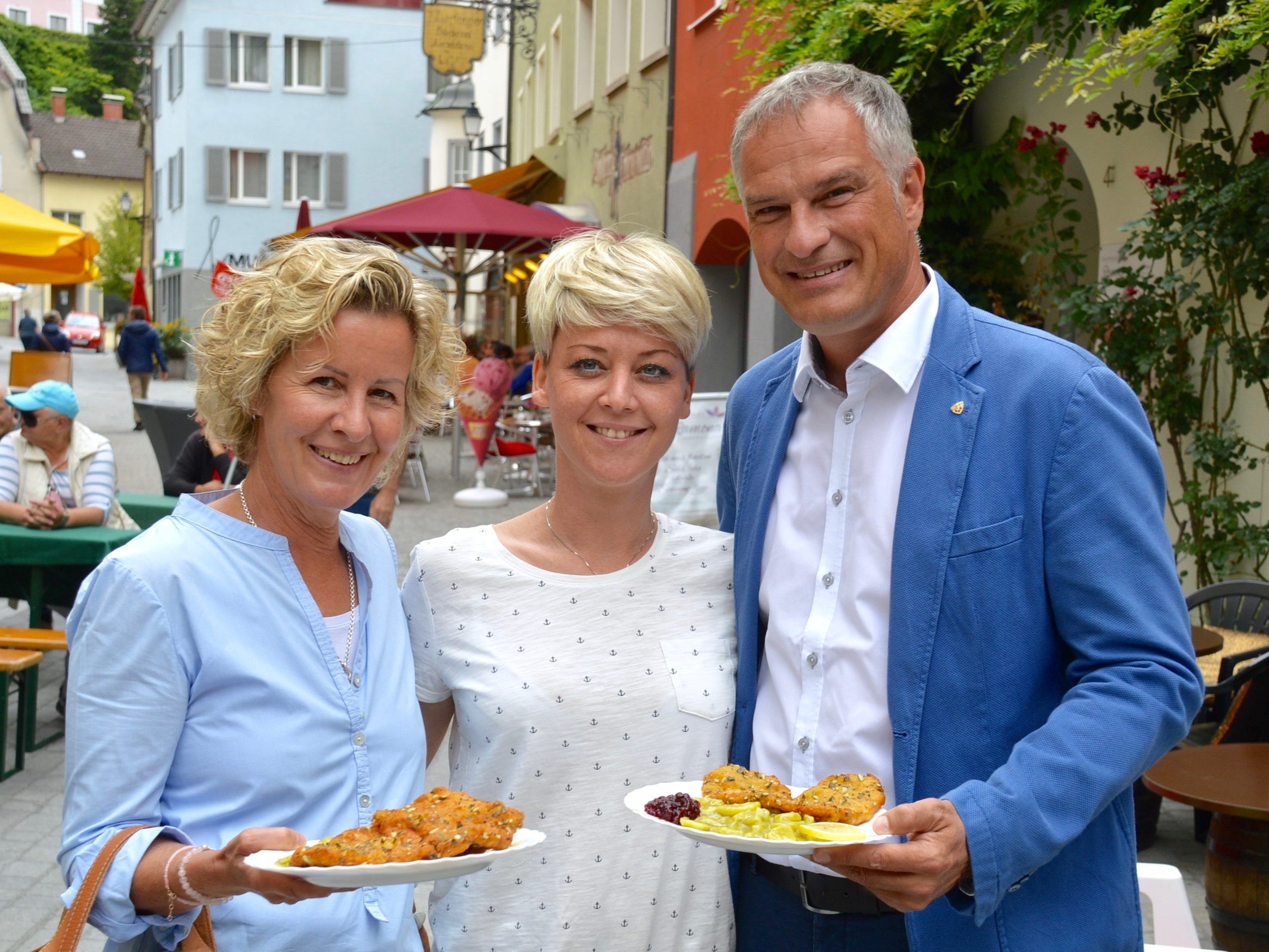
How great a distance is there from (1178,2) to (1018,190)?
3111 millimetres

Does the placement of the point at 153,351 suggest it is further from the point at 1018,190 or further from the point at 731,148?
the point at 731,148

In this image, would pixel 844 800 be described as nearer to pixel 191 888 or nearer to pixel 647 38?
pixel 191 888

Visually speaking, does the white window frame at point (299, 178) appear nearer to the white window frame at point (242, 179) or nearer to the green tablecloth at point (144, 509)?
the white window frame at point (242, 179)

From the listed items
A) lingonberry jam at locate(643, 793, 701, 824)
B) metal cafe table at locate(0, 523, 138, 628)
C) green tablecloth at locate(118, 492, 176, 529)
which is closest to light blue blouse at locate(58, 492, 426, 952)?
lingonberry jam at locate(643, 793, 701, 824)

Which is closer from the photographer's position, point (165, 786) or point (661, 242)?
point (165, 786)

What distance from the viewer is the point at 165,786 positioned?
6.18 feet

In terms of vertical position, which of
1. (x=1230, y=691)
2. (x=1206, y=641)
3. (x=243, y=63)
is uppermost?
(x=243, y=63)

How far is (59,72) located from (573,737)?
91430mm

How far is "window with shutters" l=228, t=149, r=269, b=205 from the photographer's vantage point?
38250 millimetres

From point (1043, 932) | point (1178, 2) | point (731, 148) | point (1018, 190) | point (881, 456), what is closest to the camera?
point (1043, 932)

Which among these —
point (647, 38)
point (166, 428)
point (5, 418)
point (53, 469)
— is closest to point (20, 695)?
point (53, 469)

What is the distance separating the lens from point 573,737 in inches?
89.4

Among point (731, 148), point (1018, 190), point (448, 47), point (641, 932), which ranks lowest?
point (641, 932)

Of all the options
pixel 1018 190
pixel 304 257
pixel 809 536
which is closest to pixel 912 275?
pixel 809 536
